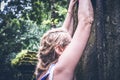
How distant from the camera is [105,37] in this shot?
2.95m

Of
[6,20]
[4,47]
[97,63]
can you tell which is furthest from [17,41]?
[97,63]

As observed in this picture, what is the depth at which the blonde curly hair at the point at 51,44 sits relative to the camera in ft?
8.85

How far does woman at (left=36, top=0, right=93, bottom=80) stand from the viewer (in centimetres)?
253

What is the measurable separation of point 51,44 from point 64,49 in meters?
0.12

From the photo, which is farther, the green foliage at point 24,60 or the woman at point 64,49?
the green foliage at point 24,60

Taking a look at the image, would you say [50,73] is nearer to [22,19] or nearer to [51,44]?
[51,44]

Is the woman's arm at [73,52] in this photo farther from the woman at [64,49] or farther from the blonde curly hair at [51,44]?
the blonde curly hair at [51,44]

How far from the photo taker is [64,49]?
2732 mm

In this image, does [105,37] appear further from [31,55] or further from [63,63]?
[31,55]

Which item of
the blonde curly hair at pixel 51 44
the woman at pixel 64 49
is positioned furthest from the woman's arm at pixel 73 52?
the blonde curly hair at pixel 51 44

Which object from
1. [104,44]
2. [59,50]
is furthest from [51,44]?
[104,44]

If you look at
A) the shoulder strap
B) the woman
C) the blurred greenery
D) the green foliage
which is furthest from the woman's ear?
the green foliage

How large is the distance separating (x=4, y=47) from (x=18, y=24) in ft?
3.27

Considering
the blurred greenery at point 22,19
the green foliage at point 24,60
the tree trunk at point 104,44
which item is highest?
the tree trunk at point 104,44
